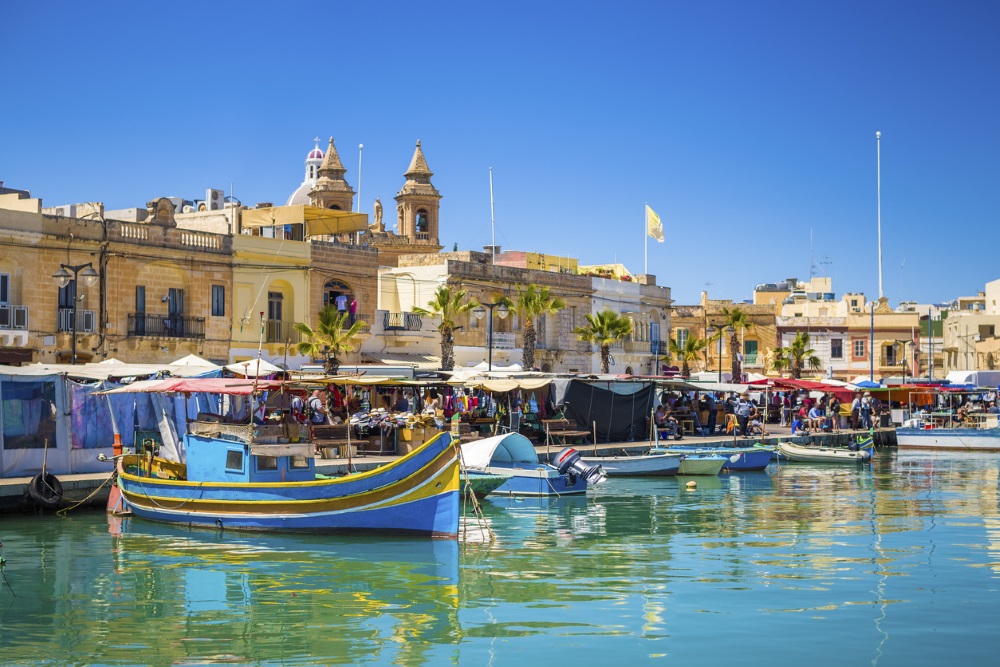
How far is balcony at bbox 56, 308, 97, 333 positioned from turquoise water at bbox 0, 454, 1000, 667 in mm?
15096

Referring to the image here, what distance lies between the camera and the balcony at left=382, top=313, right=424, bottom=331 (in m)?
51.7

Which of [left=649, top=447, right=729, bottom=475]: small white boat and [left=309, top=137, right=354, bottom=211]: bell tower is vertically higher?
[left=309, top=137, right=354, bottom=211]: bell tower

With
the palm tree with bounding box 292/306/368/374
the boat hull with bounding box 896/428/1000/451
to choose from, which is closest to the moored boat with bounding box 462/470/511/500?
the palm tree with bounding box 292/306/368/374

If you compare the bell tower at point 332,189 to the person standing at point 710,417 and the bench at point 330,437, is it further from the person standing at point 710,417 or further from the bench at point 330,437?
the bench at point 330,437

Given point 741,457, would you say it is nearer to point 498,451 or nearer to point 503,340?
point 498,451

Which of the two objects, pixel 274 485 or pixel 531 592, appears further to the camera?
pixel 274 485

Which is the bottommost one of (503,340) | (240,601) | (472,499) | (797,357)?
(240,601)

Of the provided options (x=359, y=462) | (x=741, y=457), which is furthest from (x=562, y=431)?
(x=359, y=462)

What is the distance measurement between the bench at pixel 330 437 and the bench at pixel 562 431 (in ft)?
25.9

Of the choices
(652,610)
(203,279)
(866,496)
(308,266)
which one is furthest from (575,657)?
(308,266)

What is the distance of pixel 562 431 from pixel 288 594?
830 inches

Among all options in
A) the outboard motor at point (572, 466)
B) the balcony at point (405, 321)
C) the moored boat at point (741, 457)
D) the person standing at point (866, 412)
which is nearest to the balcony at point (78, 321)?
the balcony at point (405, 321)

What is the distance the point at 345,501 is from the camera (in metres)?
22.5

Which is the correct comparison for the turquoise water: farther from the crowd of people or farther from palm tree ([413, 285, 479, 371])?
palm tree ([413, 285, 479, 371])
